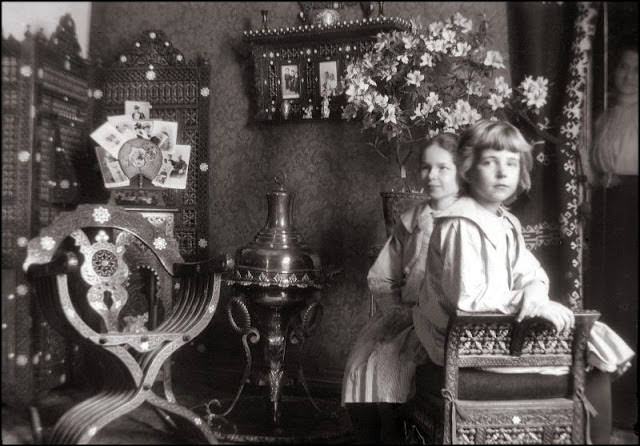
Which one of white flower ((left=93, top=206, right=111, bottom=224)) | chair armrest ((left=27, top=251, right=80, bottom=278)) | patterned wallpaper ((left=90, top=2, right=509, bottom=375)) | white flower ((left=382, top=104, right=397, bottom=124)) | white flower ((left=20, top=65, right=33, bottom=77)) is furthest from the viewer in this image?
patterned wallpaper ((left=90, top=2, right=509, bottom=375))

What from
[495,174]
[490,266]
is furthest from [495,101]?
[490,266]

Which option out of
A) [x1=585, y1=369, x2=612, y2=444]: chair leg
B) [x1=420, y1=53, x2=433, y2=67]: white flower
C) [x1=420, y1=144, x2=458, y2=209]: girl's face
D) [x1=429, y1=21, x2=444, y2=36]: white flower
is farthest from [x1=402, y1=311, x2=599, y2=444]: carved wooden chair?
[x1=429, y1=21, x2=444, y2=36]: white flower

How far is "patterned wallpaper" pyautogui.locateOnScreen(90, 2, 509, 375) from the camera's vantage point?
3.43 metres

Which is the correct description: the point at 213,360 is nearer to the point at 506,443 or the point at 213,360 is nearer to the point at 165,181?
the point at 165,181

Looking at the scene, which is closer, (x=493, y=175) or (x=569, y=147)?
(x=493, y=175)

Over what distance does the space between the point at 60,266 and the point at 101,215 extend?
0.36 metres

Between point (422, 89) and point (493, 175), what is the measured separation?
87 cm

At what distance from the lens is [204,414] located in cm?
295

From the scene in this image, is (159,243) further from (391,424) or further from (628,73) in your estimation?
(628,73)

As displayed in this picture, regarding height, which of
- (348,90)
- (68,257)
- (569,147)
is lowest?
(68,257)

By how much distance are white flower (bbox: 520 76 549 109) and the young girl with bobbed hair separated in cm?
77

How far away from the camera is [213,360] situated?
3.58 meters

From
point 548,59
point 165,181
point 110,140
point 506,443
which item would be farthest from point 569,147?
point 110,140

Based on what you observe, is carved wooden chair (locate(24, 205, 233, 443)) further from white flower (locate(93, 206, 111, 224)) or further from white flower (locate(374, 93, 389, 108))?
white flower (locate(374, 93, 389, 108))
